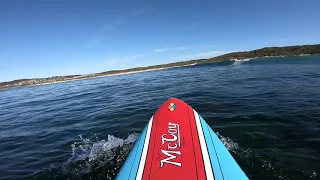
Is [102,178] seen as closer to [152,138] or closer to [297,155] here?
[152,138]

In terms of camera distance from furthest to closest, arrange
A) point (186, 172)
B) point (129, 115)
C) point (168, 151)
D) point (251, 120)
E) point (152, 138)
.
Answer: point (129, 115), point (251, 120), point (152, 138), point (168, 151), point (186, 172)

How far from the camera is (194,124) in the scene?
619 cm

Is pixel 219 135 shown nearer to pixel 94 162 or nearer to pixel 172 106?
pixel 172 106

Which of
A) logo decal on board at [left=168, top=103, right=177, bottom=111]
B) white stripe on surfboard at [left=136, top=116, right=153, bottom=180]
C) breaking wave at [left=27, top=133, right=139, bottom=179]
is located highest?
logo decal on board at [left=168, top=103, right=177, bottom=111]

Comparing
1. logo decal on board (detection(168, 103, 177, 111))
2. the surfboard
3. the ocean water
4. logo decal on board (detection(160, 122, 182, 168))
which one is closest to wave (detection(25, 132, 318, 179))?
the ocean water

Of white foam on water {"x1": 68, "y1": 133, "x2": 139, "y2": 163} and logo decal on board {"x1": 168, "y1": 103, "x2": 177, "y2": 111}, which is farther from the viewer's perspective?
white foam on water {"x1": 68, "y1": 133, "x2": 139, "y2": 163}

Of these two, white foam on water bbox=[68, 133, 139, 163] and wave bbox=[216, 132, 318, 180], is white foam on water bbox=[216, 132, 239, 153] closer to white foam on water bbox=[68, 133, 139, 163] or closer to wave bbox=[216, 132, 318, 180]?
wave bbox=[216, 132, 318, 180]

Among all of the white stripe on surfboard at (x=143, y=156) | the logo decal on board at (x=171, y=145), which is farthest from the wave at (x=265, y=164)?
the white stripe on surfboard at (x=143, y=156)

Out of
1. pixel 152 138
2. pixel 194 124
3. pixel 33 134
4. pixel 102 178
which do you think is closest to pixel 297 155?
pixel 194 124

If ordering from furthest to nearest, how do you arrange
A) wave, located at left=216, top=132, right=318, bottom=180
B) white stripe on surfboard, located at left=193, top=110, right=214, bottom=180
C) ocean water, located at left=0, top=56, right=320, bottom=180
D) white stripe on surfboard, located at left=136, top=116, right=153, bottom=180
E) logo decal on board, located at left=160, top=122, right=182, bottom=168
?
ocean water, located at left=0, top=56, right=320, bottom=180, wave, located at left=216, top=132, right=318, bottom=180, logo decal on board, located at left=160, top=122, right=182, bottom=168, white stripe on surfboard, located at left=136, top=116, right=153, bottom=180, white stripe on surfboard, located at left=193, top=110, right=214, bottom=180

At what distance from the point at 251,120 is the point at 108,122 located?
7266mm

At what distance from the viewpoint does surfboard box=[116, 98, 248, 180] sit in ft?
13.7

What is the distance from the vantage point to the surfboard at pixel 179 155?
419cm

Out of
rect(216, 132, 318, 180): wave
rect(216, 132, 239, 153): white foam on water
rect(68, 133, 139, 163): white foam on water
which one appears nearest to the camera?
rect(216, 132, 318, 180): wave
